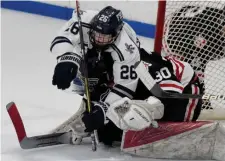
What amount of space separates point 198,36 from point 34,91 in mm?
856

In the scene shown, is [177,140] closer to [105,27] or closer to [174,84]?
[174,84]

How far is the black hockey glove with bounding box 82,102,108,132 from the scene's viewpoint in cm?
211

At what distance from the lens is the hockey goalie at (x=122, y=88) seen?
2053 millimetres

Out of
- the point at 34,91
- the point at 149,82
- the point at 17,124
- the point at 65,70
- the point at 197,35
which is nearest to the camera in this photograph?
the point at 65,70

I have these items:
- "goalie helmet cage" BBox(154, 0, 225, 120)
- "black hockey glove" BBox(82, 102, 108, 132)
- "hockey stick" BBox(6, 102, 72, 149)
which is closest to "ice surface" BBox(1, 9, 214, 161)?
"hockey stick" BBox(6, 102, 72, 149)

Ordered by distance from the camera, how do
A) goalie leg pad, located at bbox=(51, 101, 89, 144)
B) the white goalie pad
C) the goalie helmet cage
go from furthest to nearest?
1. the goalie helmet cage
2. goalie leg pad, located at bbox=(51, 101, 89, 144)
3. the white goalie pad

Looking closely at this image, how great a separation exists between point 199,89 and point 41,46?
147cm

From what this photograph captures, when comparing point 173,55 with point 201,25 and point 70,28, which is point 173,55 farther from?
point 70,28

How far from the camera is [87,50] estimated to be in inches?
85.0

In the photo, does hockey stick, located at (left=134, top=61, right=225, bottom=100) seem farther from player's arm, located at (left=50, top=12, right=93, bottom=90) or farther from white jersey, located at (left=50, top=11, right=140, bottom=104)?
player's arm, located at (left=50, top=12, right=93, bottom=90)

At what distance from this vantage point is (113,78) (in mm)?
2217

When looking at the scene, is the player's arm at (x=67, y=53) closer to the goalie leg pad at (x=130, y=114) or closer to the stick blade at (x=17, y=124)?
the goalie leg pad at (x=130, y=114)

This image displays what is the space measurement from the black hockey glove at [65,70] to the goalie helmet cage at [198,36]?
1.97 ft

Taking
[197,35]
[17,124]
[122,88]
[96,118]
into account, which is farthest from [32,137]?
[197,35]
